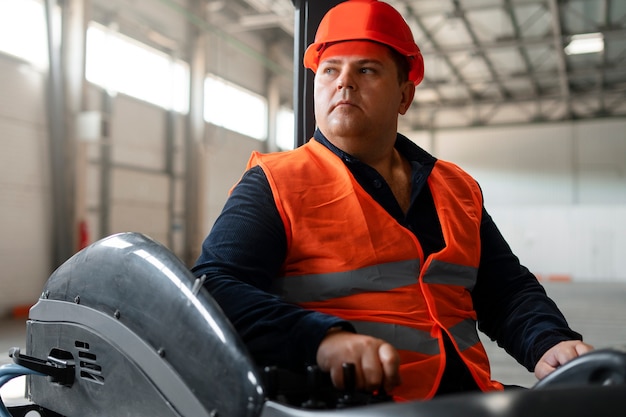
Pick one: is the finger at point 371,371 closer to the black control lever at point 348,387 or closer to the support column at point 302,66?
the black control lever at point 348,387

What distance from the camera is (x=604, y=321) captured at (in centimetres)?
741

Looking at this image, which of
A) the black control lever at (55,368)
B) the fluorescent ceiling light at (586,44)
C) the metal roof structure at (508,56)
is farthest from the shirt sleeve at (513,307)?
the fluorescent ceiling light at (586,44)

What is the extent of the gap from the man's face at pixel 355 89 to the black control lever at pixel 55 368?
0.70 m

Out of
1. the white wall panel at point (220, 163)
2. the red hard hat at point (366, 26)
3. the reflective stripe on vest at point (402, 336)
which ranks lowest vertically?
the reflective stripe on vest at point (402, 336)

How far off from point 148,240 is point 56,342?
358 mm

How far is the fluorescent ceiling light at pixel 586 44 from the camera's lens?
11.7m

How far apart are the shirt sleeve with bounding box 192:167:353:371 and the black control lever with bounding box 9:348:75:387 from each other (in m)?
0.31

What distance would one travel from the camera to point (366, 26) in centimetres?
135

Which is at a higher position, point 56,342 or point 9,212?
point 9,212

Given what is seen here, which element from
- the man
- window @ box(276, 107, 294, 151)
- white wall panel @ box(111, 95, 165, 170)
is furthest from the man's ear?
window @ box(276, 107, 294, 151)

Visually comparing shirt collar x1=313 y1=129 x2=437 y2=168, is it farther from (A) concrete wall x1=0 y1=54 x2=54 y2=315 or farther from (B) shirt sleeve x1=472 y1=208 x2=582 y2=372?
(A) concrete wall x1=0 y1=54 x2=54 y2=315

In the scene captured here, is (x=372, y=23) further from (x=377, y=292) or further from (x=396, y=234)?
(x=377, y=292)

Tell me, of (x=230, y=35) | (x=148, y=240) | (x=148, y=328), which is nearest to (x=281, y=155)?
(x=148, y=240)

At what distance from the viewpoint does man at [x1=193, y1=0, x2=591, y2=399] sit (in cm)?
108
